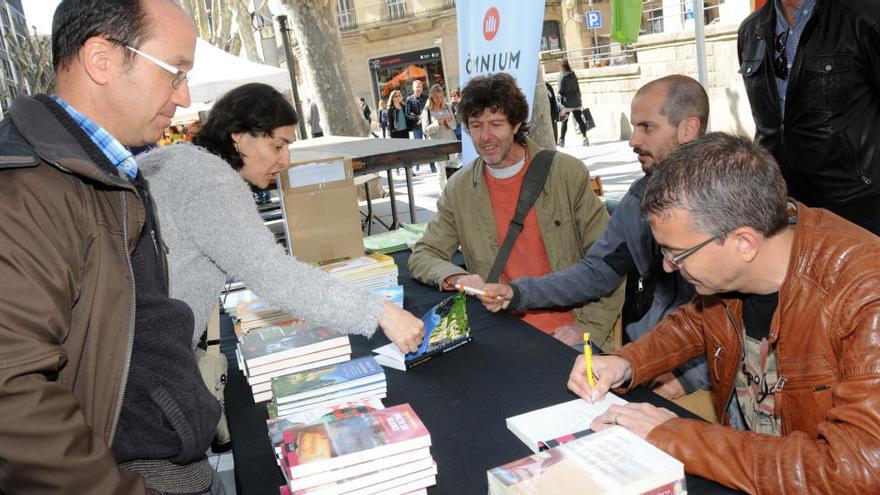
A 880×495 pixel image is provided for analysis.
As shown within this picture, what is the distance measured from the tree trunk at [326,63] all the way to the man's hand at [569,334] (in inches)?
351

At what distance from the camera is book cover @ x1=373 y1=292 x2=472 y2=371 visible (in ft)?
6.47

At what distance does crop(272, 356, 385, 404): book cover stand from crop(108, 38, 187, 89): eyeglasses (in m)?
0.74

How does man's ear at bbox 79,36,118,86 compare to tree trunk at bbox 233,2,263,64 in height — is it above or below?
below

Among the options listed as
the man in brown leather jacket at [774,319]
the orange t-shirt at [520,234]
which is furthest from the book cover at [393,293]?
the man in brown leather jacket at [774,319]

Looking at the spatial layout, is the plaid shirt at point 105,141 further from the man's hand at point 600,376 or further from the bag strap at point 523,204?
the bag strap at point 523,204

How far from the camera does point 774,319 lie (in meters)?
1.45

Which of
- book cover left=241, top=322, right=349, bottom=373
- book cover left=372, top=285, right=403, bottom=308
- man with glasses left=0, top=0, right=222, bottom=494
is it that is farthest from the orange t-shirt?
man with glasses left=0, top=0, right=222, bottom=494

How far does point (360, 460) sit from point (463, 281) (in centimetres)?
144

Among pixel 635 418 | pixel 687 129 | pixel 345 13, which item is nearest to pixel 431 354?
pixel 635 418

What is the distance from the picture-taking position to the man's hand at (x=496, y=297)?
2.42 meters

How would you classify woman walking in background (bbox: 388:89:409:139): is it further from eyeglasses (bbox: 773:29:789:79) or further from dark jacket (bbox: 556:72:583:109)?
eyeglasses (bbox: 773:29:789:79)

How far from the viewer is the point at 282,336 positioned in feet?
6.72

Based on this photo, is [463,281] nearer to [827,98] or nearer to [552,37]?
[827,98]

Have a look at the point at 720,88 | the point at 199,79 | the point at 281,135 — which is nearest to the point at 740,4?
the point at 720,88
